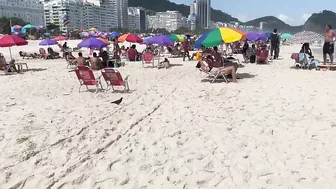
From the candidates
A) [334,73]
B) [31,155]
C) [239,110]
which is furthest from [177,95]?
[334,73]

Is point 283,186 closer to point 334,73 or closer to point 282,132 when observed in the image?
point 282,132

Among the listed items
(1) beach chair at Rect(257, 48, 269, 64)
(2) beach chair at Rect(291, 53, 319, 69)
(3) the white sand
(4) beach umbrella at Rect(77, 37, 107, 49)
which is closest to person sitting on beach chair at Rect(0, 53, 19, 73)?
(4) beach umbrella at Rect(77, 37, 107, 49)

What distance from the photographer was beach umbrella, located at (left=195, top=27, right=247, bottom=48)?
7.60 meters

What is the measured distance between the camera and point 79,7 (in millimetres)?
125562

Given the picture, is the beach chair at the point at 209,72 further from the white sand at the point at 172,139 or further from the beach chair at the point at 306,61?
the beach chair at the point at 306,61

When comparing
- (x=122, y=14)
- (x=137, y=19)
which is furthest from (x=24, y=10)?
(x=137, y=19)

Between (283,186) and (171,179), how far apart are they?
3.58 ft

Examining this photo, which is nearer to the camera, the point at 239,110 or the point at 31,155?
the point at 31,155

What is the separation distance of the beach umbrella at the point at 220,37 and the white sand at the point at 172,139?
119 cm

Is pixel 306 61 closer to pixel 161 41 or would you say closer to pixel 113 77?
pixel 161 41

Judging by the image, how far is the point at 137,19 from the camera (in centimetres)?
17412

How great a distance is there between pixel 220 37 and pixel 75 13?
12506cm

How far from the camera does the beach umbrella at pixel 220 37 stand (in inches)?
299

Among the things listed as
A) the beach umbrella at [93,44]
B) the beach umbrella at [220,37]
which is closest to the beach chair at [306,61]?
the beach umbrella at [220,37]
